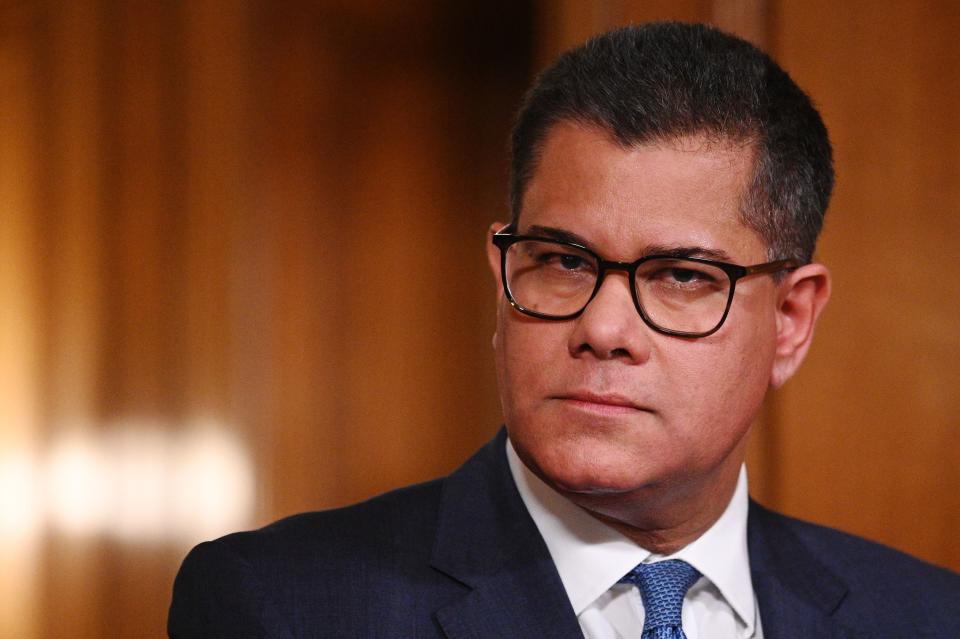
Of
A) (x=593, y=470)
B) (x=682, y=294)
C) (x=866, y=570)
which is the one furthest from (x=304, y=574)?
(x=866, y=570)

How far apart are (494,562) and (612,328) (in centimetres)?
38

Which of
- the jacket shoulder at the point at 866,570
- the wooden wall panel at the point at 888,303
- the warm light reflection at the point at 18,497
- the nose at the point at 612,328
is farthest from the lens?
the warm light reflection at the point at 18,497

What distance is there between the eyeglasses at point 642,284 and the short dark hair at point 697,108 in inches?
4.2

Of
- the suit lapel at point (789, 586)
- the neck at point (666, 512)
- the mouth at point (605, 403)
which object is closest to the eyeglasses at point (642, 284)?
the mouth at point (605, 403)

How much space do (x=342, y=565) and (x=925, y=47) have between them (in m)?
1.69

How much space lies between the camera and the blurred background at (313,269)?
2.34 m

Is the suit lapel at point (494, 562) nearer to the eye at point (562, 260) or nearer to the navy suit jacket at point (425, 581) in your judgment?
the navy suit jacket at point (425, 581)

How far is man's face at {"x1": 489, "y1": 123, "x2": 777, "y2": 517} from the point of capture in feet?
4.56

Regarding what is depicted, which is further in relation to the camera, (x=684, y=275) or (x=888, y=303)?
(x=888, y=303)

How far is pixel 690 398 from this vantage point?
1.43m

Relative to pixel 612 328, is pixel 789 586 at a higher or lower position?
lower

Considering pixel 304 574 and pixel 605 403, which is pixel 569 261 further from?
pixel 304 574

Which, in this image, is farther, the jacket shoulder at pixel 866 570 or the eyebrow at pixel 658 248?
the jacket shoulder at pixel 866 570

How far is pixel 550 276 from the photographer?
4.88 feet
